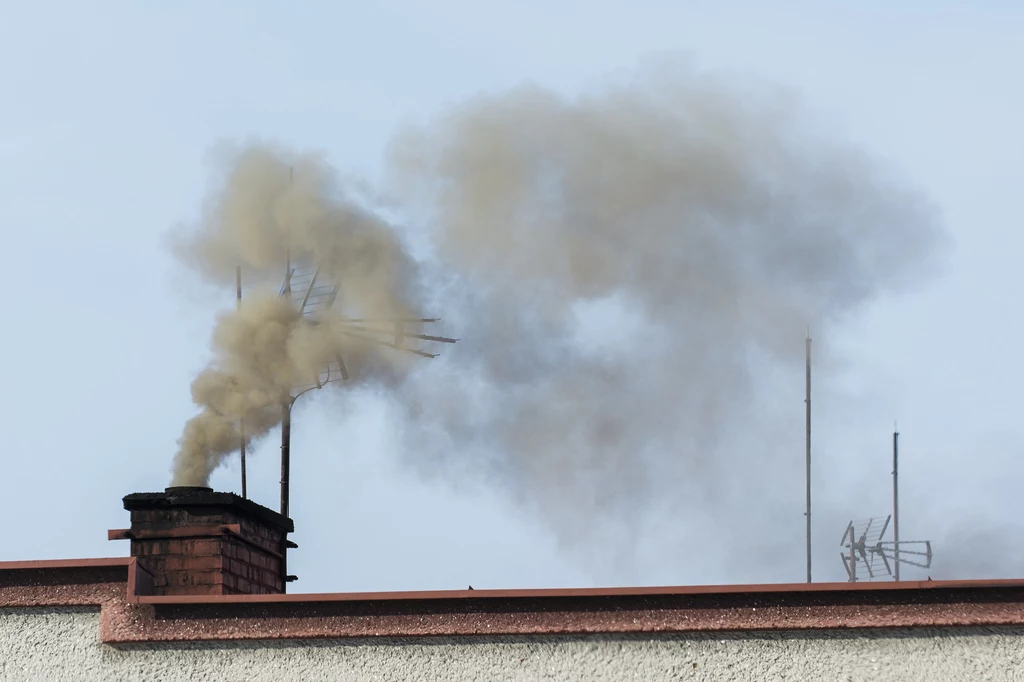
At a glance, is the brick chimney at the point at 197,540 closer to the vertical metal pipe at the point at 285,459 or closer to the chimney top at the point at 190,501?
the chimney top at the point at 190,501

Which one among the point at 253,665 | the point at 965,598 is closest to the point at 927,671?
the point at 965,598

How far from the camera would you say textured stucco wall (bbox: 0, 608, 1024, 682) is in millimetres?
10922

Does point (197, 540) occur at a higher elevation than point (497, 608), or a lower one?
higher

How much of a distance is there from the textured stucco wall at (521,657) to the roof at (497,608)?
91 mm

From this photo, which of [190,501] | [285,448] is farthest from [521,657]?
[285,448]

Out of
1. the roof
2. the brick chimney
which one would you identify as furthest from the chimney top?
the roof

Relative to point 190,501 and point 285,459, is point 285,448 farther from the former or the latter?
point 190,501

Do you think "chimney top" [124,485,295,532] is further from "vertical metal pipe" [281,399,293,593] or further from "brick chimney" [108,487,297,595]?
"vertical metal pipe" [281,399,293,593]

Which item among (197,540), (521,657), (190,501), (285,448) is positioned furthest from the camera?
(285,448)

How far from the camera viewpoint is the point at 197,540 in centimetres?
1442

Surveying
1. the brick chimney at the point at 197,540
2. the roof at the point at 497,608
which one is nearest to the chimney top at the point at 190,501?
the brick chimney at the point at 197,540

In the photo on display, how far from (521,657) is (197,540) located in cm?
454

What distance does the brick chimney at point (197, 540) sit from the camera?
47.1 ft

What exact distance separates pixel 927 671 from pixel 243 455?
12457 millimetres
